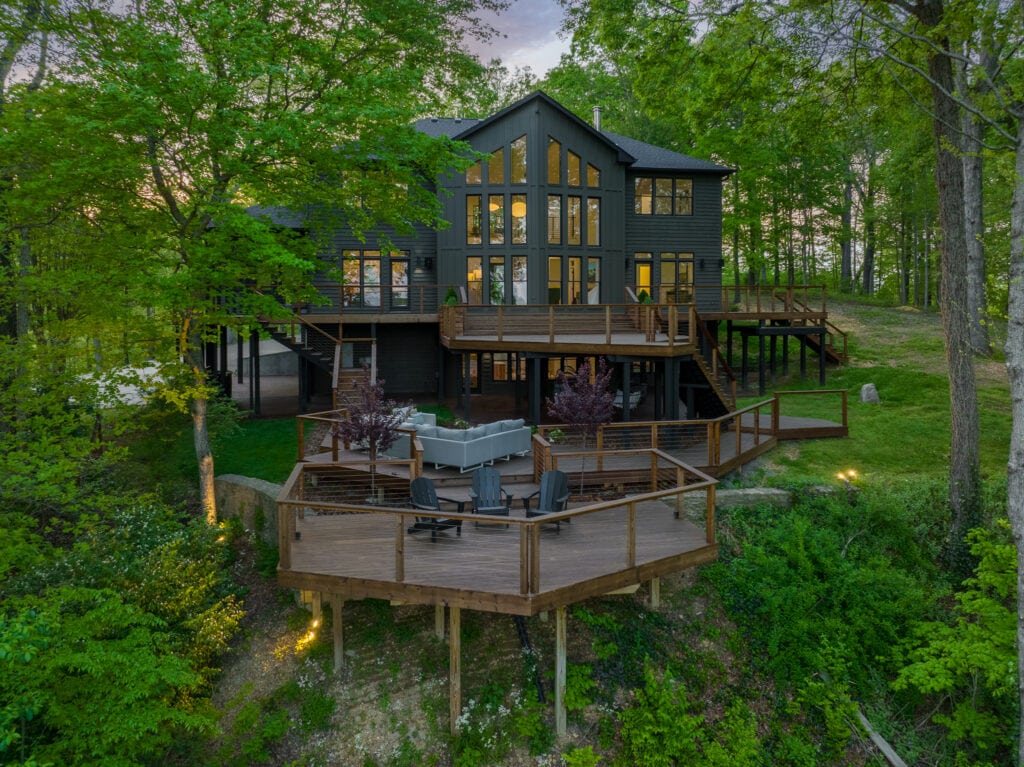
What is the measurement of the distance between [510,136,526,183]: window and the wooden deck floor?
13580 mm

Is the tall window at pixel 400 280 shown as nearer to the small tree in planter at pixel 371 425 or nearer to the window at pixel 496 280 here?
the window at pixel 496 280

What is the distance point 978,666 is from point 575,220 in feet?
51.3

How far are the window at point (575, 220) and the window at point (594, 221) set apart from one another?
1.10 feet

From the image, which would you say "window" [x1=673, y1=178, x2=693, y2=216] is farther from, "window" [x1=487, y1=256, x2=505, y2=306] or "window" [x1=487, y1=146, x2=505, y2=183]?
"window" [x1=487, y1=256, x2=505, y2=306]

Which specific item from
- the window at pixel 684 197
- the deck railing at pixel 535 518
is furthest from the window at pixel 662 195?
the deck railing at pixel 535 518

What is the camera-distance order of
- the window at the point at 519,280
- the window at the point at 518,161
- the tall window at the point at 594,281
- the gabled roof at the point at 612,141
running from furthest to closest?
the tall window at the point at 594,281 < the window at the point at 519,280 < the window at the point at 518,161 < the gabled roof at the point at 612,141

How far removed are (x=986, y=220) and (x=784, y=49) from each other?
55.4 feet

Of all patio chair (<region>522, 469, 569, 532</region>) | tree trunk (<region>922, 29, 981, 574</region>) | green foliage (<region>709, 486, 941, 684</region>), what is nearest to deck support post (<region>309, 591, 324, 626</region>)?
patio chair (<region>522, 469, 569, 532</region>)

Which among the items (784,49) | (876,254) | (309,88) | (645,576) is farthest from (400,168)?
(876,254)

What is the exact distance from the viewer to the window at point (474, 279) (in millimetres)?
19500

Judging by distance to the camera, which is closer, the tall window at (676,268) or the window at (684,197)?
the window at (684,197)

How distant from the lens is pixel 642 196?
822 inches

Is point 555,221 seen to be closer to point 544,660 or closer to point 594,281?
point 594,281

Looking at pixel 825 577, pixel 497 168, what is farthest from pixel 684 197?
pixel 825 577
